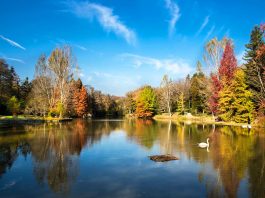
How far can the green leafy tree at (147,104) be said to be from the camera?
8525cm

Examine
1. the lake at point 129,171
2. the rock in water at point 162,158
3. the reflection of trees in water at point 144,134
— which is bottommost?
the lake at point 129,171

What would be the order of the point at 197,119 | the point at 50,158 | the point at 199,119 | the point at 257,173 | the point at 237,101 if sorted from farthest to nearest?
the point at 197,119, the point at 199,119, the point at 237,101, the point at 50,158, the point at 257,173

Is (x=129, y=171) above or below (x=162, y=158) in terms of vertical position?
below

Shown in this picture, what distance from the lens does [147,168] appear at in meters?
15.8

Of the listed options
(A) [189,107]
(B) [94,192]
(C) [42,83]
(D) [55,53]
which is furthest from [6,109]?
(B) [94,192]

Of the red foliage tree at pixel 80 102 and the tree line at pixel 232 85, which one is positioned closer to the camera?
the tree line at pixel 232 85

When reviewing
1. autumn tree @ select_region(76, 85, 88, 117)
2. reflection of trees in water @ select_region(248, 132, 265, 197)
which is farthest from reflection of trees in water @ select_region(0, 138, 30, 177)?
autumn tree @ select_region(76, 85, 88, 117)

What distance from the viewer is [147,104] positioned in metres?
85.1

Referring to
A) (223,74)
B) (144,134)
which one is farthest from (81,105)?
(144,134)

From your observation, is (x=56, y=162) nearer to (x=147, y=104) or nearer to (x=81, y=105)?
(x=81, y=105)

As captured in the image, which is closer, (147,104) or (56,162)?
(56,162)

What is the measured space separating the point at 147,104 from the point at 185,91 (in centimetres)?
1309

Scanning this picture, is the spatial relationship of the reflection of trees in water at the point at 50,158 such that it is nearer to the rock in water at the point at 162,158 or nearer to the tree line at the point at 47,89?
the rock in water at the point at 162,158

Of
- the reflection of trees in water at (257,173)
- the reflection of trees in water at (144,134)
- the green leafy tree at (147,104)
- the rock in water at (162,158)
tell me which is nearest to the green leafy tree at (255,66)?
the reflection of trees in water at (144,134)
